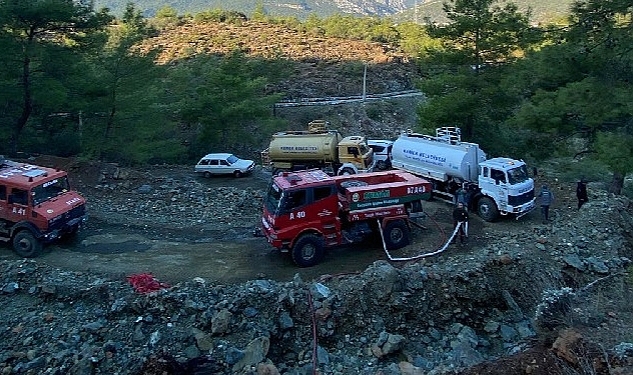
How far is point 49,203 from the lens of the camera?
17.0 m

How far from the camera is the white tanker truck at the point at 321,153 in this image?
23469mm

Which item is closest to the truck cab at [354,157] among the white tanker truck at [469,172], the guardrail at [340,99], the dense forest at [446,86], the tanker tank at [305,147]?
the tanker tank at [305,147]

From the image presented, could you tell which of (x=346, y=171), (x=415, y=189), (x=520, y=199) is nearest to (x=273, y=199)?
(x=415, y=189)

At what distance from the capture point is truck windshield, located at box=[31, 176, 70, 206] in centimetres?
1667

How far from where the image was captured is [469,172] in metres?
20.0

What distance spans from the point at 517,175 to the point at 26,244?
47.4 ft

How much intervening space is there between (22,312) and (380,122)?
35.7 meters

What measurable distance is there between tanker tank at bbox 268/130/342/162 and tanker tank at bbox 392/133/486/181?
292cm

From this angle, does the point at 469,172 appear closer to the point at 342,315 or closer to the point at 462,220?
the point at 462,220

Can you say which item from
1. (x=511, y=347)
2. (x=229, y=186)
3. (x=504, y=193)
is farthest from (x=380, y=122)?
(x=511, y=347)

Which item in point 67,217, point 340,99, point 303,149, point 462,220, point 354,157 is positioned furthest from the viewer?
point 340,99

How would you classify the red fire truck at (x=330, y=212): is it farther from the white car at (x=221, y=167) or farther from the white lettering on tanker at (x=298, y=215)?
the white car at (x=221, y=167)

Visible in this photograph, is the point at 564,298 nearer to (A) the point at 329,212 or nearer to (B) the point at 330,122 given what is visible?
(A) the point at 329,212

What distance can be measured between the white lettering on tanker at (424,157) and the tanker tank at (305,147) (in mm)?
3497
